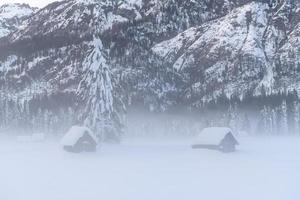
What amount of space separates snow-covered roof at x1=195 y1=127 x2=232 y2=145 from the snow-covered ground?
46.1ft

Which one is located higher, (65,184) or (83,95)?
(83,95)

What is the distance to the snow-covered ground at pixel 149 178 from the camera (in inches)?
1348

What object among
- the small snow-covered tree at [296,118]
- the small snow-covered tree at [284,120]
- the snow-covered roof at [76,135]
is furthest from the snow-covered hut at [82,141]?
the small snow-covered tree at [284,120]

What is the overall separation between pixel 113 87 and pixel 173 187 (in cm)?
4551

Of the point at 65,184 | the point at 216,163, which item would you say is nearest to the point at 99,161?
→ the point at 216,163

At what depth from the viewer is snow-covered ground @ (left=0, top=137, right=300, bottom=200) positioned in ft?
112

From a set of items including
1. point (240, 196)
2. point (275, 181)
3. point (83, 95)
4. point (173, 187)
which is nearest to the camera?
point (240, 196)

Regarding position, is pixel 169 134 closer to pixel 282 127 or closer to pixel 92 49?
pixel 282 127

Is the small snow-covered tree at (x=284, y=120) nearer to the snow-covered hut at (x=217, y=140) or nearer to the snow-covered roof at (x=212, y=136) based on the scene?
the snow-covered roof at (x=212, y=136)

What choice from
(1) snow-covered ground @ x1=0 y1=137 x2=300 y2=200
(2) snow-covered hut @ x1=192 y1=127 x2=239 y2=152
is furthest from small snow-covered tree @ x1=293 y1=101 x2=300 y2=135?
(1) snow-covered ground @ x1=0 y1=137 x2=300 y2=200

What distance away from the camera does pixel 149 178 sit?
4291 centimetres

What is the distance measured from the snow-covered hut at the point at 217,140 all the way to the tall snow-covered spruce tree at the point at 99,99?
12.5m

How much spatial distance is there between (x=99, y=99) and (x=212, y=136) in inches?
683

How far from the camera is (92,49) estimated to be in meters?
82.4
